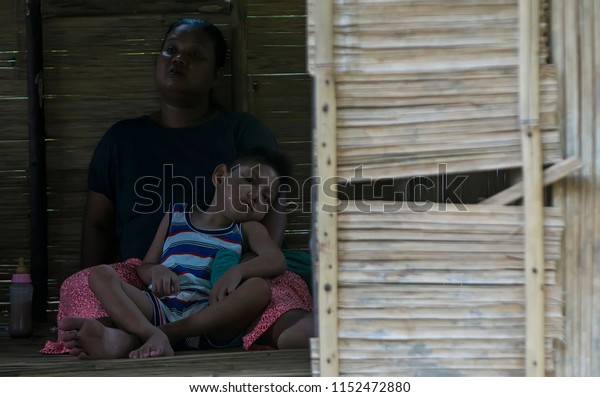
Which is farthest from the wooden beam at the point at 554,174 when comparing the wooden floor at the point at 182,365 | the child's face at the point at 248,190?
the child's face at the point at 248,190

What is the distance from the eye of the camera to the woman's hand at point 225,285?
140 inches

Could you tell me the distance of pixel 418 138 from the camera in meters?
2.79

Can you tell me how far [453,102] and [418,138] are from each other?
0.48 feet

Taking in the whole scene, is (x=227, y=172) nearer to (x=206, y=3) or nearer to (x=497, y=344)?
(x=206, y=3)

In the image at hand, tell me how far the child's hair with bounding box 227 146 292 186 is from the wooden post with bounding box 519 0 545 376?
138cm

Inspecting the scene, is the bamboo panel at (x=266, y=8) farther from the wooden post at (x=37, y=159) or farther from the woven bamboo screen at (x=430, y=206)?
the woven bamboo screen at (x=430, y=206)

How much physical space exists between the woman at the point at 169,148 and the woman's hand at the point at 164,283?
0.57 m

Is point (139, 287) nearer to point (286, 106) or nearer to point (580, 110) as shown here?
point (286, 106)

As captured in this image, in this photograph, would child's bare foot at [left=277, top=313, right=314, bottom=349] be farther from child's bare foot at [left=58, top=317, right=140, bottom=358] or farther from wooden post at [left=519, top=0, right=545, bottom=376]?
wooden post at [left=519, top=0, right=545, bottom=376]

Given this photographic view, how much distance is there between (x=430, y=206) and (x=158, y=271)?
4.24 feet

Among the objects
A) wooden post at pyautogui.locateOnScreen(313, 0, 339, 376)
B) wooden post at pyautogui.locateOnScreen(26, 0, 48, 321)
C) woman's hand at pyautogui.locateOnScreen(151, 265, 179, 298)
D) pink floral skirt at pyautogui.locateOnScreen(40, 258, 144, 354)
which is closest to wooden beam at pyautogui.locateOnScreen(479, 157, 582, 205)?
wooden post at pyautogui.locateOnScreen(313, 0, 339, 376)

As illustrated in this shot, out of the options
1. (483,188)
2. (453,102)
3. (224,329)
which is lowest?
(224,329)

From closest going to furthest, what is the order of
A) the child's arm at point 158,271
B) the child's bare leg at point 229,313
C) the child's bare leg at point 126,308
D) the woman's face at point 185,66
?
the child's bare leg at point 126,308, the child's bare leg at point 229,313, the child's arm at point 158,271, the woman's face at point 185,66

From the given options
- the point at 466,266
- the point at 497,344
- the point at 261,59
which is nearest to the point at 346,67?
the point at 466,266
